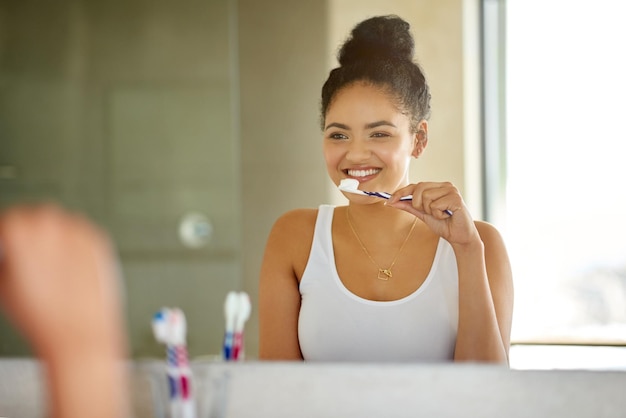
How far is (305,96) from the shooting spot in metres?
0.91

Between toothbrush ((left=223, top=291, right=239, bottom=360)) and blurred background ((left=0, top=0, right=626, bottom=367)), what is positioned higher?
blurred background ((left=0, top=0, right=626, bottom=367))

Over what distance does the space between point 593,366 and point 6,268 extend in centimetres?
65

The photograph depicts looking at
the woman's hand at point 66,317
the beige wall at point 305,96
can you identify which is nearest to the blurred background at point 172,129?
the beige wall at point 305,96

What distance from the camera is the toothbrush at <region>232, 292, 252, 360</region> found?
942mm

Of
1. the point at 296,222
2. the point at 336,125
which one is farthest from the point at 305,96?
the point at 296,222

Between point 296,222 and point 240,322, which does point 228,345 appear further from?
point 296,222

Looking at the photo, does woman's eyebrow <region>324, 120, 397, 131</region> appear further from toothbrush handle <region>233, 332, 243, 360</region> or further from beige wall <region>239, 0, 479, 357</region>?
toothbrush handle <region>233, 332, 243, 360</region>

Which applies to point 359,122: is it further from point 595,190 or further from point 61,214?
point 61,214

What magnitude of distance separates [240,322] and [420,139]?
320 millimetres

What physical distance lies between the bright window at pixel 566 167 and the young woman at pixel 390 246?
0.04m

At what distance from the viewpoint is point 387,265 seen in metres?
0.91

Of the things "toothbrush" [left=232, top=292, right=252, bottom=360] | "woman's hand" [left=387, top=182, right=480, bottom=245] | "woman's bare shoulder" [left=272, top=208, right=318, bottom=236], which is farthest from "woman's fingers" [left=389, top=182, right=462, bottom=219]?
"toothbrush" [left=232, top=292, right=252, bottom=360]

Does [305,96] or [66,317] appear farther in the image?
[305,96]

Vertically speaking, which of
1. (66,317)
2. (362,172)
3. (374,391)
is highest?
(362,172)
